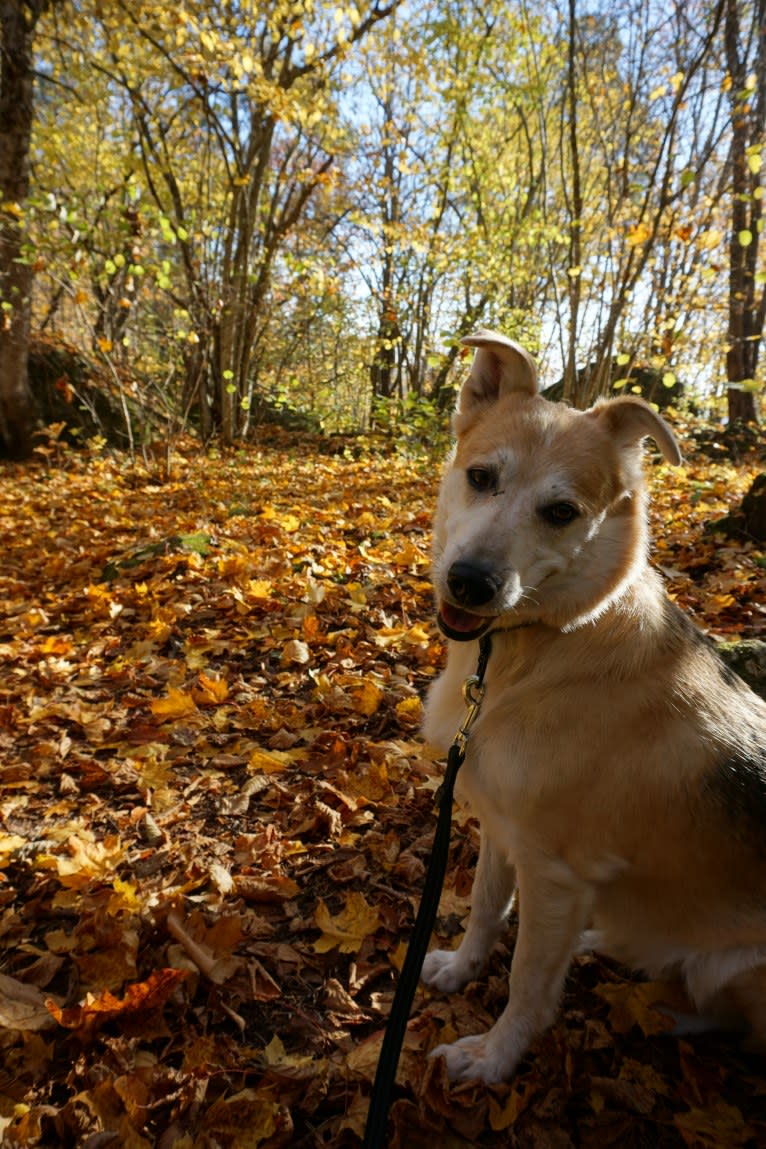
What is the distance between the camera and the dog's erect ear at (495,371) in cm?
261

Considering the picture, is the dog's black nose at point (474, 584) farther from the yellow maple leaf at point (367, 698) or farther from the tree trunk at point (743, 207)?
the tree trunk at point (743, 207)

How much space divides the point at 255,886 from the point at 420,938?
1.30m

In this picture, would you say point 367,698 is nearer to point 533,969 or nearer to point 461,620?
point 461,620

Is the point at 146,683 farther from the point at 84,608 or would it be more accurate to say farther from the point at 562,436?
the point at 562,436

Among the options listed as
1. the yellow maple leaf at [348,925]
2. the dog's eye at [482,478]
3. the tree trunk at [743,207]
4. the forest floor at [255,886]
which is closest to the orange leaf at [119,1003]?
the forest floor at [255,886]

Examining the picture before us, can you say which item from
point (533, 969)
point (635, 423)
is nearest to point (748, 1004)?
point (533, 969)

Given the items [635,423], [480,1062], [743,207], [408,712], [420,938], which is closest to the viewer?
[420,938]

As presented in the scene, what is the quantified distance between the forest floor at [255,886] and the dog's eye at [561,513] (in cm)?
187

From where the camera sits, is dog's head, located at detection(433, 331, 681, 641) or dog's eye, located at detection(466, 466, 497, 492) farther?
dog's eye, located at detection(466, 466, 497, 492)

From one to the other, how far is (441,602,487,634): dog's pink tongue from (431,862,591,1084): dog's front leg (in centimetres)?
84

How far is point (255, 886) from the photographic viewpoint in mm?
2900

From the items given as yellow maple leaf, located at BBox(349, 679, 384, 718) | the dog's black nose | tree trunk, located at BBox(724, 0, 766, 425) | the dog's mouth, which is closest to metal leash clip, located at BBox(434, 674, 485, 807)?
the dog's mouth

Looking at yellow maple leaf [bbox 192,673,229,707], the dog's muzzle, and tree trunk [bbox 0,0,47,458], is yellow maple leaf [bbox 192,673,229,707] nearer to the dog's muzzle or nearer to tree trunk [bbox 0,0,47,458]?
the dog's muzzle

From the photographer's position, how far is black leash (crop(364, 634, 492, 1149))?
1.65 m
